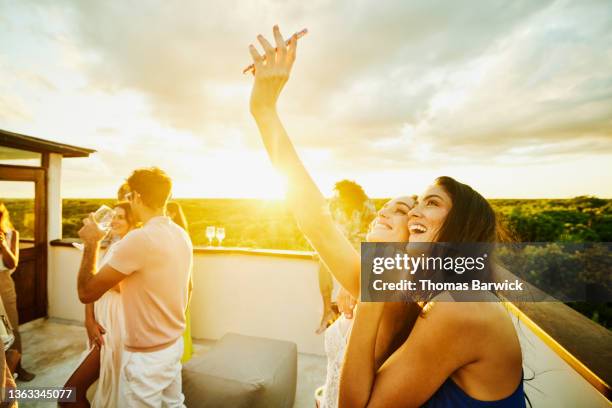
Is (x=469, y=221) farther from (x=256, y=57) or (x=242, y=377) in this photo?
(x=242, y=377)

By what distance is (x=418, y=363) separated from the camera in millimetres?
753

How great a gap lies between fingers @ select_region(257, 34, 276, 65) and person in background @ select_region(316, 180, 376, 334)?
3.73 meters

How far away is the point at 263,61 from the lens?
818 millimetres

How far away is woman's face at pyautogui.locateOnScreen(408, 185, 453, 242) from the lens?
114cm

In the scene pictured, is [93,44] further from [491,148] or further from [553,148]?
[553,148]

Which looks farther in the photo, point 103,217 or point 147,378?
point 103,217

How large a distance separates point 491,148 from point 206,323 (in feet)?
49.7

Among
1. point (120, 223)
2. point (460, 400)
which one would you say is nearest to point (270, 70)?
point (460, 400)

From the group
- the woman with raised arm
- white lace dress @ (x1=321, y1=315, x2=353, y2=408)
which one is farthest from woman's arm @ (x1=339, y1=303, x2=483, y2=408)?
white lace dress @ (x1=321, y1=315, x2=353, y2=408)

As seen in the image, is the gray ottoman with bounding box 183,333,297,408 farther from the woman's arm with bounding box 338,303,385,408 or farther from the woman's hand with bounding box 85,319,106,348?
the woman's arm with bounding box 338,303,385,408

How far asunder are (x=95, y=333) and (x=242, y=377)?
139 centimetres

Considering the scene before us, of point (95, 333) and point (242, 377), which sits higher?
point (95, 333)

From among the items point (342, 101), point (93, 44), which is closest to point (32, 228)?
point (93, 44)

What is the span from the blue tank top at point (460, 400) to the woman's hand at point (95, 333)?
2628 millimetres
